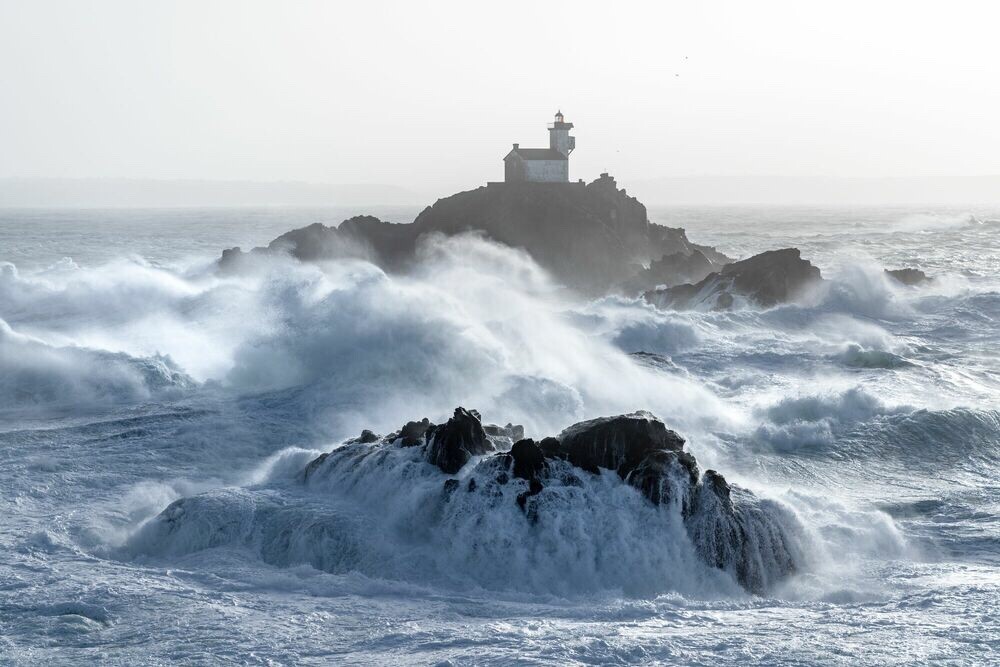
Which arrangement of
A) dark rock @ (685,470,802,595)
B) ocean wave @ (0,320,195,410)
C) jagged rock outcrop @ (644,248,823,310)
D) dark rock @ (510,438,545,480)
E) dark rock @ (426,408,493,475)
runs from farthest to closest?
jagged rock outcrop @ (644,248,823,310)
ocean wave @ (0,320,195,410)
dark rock @ (426,408,493,475)
dark rock @ (510,438,545,480)
dark rock @ (685,470,802,595)

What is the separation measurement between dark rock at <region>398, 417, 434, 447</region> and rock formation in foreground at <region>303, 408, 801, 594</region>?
0.34 meters

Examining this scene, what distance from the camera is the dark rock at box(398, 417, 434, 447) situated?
1677 cm

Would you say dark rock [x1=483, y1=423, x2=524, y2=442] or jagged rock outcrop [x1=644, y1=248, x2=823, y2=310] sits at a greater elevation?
jagged rock outcrop [x1=644, y1=248, x2=823, y2=310]

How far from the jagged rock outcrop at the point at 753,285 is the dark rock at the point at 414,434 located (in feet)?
87.6

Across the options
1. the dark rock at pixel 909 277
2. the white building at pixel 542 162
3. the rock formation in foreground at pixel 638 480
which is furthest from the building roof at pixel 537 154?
the rock formation in foreground at pixel 638 480

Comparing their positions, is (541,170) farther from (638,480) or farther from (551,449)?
(638,480)

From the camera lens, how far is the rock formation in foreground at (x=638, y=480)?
14.1m

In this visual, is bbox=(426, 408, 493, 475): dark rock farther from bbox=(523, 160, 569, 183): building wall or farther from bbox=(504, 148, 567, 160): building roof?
bbox=(504, 148, 567, 160): building roof

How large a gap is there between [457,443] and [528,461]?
1423mm

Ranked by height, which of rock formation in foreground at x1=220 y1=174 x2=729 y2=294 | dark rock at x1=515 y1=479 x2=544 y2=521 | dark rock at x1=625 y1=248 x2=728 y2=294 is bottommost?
dark rock at x1=515 y1=479 x2=544 y2=521

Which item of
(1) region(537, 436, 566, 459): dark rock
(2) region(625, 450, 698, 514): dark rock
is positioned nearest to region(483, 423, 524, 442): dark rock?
(1) region(537, 436, 566, 459): dark rock

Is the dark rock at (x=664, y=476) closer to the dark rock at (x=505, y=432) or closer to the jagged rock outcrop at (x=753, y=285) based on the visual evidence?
the dark rock at (x=505, y=432)

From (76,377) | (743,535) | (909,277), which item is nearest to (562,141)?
(909,277)

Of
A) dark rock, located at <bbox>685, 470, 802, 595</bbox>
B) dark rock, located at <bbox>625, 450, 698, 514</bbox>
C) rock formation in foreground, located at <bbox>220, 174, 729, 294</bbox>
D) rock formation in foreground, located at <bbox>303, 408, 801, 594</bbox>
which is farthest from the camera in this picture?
rock formation in foreground, located at <bbox>220, 174, 729, 294</bbox>
